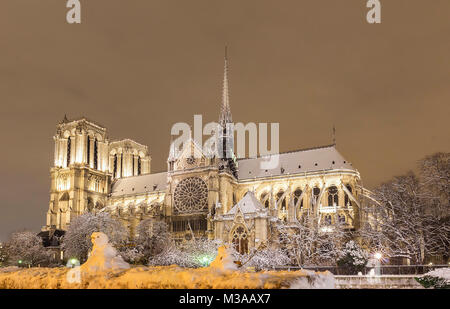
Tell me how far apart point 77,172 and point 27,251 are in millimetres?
20938

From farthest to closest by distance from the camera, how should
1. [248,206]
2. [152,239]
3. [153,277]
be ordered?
[152,239], [248,206], [153,277]

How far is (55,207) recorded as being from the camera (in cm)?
7669

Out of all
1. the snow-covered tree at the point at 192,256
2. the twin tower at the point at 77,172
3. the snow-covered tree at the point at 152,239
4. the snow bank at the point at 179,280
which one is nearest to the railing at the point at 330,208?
the snow-covered tree at the point at 192,256

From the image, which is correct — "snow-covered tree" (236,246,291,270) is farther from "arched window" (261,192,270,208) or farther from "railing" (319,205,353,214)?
"arched window" (261,192,270,208)

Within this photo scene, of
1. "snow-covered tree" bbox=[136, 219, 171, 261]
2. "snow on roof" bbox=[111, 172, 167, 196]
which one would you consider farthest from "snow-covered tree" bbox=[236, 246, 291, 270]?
"snow on roof" bbox=[111, 172, 167, 196]

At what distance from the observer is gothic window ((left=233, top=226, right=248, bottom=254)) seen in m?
46.7

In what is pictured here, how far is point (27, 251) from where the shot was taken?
58.2 meters

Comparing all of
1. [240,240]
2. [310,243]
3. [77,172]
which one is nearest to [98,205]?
[77,172]

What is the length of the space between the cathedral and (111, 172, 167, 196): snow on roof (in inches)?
8.9

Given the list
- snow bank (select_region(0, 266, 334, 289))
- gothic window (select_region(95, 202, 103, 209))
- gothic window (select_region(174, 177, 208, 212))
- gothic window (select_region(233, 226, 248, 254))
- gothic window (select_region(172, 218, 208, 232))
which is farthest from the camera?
gothic window (select_region(95, 202, 103, 209))

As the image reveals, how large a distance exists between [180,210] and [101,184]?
23371mm

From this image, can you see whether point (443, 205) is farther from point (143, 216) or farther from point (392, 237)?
point (143, 216)

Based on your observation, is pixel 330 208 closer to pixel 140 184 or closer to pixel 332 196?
pixel 332 196

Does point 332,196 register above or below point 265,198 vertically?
above
